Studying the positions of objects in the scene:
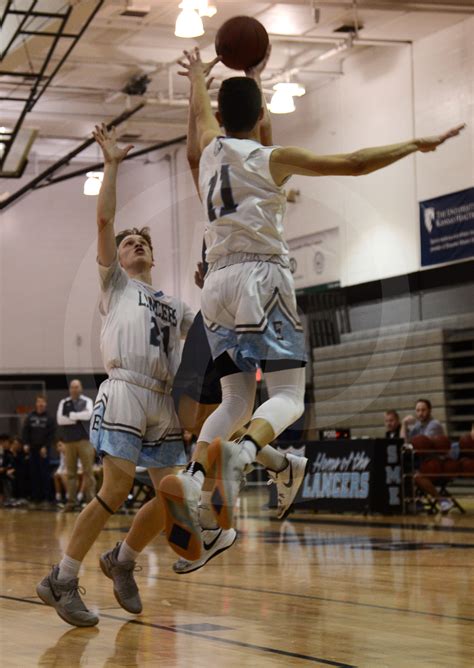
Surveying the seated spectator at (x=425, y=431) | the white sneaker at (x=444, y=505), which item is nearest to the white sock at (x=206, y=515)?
the seated spectator at (x=425, y=431)

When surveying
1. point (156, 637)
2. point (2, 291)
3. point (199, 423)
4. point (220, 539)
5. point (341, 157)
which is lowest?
point (156, 637)

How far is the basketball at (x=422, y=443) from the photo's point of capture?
526 inches

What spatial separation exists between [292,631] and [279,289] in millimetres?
1479

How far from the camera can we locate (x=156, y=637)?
4.61 metres

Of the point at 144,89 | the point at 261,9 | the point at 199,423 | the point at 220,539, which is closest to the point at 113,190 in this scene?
the point at 199,423

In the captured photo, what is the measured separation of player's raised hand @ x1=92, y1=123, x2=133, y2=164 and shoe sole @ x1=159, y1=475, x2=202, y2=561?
5.84 feet

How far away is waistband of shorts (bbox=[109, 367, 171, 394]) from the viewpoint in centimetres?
516

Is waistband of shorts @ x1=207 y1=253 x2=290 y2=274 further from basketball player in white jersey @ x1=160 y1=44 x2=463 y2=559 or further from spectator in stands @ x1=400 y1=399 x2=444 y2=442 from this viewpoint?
spectator in stands @ x1=400 y1=399 x2=444 y2=442

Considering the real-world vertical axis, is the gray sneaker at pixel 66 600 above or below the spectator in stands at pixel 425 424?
below

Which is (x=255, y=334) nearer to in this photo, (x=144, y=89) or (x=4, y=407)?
(x=144, y=89)

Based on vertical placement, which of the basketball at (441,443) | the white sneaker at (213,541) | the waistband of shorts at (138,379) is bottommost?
the white sneaker at (213,541)

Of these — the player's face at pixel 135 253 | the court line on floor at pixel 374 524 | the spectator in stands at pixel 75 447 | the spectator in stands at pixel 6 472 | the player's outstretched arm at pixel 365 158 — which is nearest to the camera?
the player's outstretched arm at pixel 365 158

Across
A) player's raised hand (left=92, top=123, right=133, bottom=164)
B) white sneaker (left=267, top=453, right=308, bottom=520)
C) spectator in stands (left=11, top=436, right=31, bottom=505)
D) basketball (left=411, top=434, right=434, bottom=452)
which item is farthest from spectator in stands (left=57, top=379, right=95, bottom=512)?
white sneaker (left=267, top=453, right=308, bottom=520)

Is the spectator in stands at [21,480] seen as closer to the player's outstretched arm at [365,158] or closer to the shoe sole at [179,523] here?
the shoe sole at [179,523]
